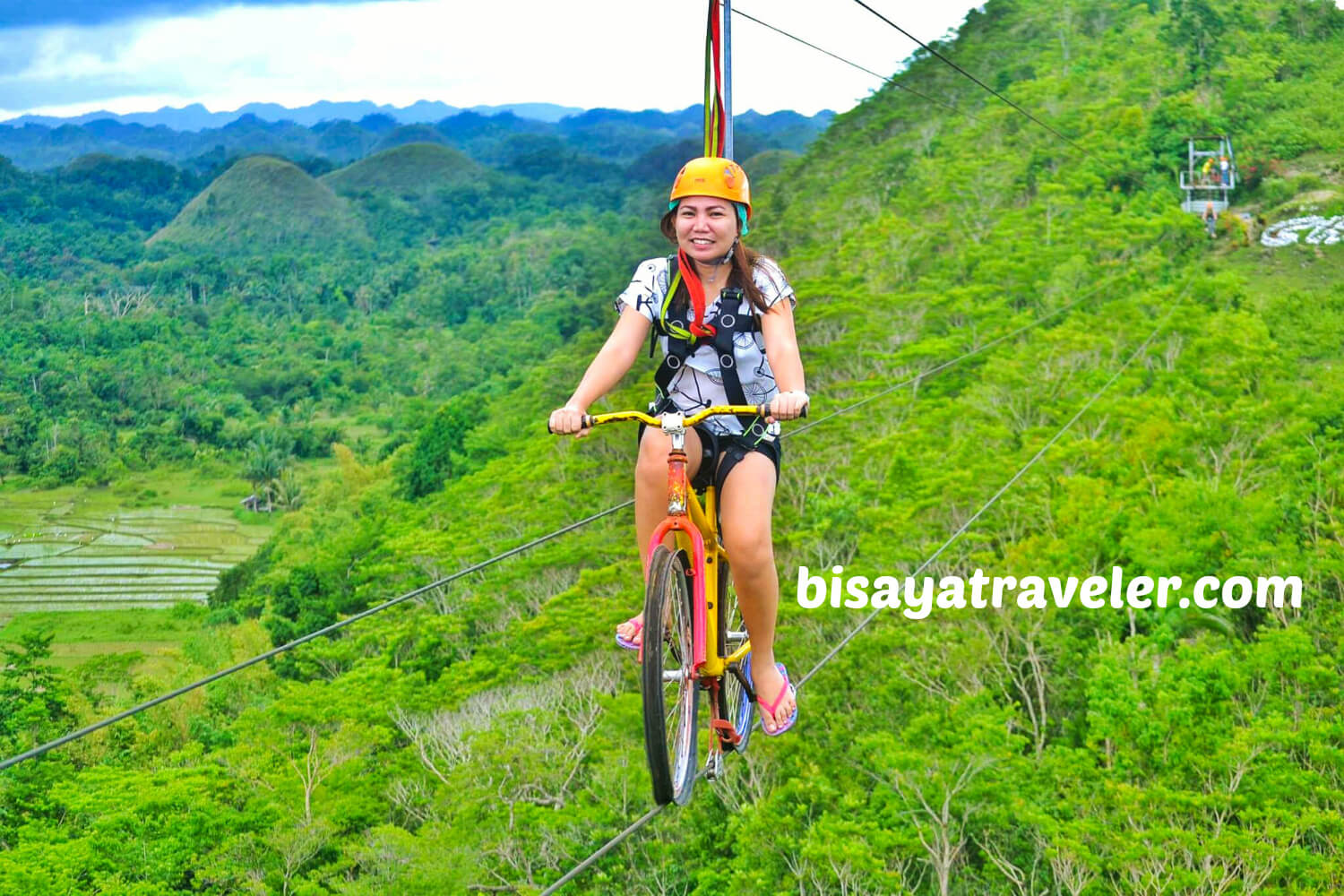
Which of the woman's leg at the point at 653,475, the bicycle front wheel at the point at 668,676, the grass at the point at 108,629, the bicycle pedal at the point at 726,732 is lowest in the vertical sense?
the grass at the point at 108,629

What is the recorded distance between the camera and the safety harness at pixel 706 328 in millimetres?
3482

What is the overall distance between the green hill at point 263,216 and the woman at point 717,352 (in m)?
103

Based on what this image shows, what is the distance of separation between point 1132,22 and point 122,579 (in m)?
42.4

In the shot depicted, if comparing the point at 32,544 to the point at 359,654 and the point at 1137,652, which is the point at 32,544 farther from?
the point at 1137,652

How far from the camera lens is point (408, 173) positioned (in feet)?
401

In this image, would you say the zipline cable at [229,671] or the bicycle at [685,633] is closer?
the zipline cable at [229,671]

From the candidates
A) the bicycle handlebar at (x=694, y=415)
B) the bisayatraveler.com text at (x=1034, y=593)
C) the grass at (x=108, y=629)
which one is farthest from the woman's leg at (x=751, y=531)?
the grass at (x=108, y=629)

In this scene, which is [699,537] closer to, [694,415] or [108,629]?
[694,415]

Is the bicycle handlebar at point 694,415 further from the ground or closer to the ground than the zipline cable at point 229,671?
further from the ground

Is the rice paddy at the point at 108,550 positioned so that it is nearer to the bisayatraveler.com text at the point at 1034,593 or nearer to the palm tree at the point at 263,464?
the palm tree at the point at 263,464

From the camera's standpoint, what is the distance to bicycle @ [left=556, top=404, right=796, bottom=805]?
3.11 metres

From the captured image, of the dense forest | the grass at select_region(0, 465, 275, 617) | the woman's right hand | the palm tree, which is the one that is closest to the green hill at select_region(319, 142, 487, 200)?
the palm tree

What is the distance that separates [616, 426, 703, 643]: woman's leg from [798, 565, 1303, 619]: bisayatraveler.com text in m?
14.8

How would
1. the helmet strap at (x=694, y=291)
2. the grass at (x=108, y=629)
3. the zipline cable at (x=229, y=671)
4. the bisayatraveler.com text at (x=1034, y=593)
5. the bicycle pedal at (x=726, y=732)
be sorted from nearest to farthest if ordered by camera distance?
the zipline cable at (x=229, y=671) < the helmet strap at (x=694, y=291) < the bicycle pedal at (x=726, y=732) < the bisayatraveler.com text at (x=1034, y=593) < the grass at (x=108, y=629)
